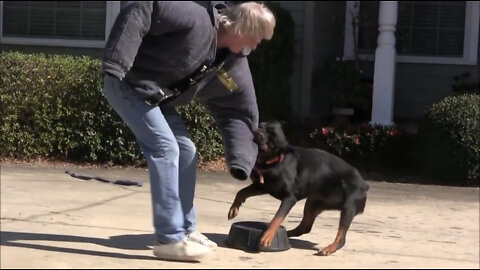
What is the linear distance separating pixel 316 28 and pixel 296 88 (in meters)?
0.92

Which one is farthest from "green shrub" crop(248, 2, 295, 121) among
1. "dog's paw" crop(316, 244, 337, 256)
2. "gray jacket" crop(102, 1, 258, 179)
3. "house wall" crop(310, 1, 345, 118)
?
"gray jacket" crop(102, 1, 258, 179)

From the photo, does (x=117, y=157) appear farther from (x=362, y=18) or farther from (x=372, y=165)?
(x=362, y=18)

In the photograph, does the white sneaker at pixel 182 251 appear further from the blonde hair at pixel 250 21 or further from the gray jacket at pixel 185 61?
the blonde hair at pixel 250 21

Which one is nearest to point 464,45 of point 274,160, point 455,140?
point 455,140

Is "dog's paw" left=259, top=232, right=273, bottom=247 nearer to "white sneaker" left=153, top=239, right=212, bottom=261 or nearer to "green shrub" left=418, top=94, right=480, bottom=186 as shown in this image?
"white sneaker" left=153, top=239, right=212, bottom=261

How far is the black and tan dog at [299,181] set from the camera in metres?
4.94

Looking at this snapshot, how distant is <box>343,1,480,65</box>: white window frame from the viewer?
39.2 feet

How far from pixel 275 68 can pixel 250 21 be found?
6.41m

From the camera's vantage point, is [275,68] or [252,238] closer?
[252,238]

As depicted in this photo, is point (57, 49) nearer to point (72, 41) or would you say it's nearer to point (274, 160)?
point (72, 41)

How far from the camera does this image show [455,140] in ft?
27.9

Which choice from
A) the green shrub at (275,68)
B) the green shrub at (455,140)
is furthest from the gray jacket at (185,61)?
the green shrub at (275,68)

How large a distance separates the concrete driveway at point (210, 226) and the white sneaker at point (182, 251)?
0.17ft

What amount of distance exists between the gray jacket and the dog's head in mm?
50
